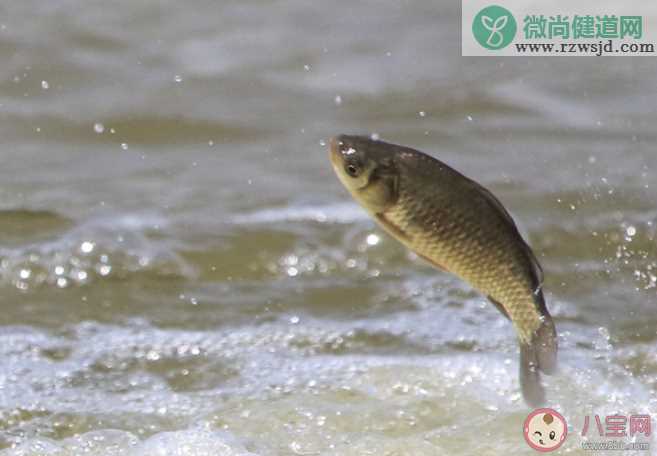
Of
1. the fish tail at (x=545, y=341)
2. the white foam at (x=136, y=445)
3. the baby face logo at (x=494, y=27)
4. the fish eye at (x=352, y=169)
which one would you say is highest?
the fish eye at (x=352, y=169)

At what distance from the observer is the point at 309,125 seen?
18.1ft

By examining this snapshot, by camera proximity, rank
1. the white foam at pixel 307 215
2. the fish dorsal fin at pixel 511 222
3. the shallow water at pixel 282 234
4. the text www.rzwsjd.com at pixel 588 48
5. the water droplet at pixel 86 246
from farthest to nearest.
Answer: the text www.rzwsjd.com at pixel 588 48 → the white foam at pixel 307 215 → the water droplet at pixel 86 246 → the shallow water at pixel 282 234 → the fish dorsal fin at pixel 511 222

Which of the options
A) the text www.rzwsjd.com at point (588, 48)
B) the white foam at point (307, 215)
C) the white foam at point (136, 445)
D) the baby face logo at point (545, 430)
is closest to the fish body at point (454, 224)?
the baby face logo at point (545, 430)

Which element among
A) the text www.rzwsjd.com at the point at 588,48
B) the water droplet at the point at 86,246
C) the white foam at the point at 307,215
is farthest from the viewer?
the text www.rzwsjd.com at the point at 588,48

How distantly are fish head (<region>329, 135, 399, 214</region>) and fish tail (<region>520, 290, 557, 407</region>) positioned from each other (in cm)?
35

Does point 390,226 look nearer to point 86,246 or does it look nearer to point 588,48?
point 86,246

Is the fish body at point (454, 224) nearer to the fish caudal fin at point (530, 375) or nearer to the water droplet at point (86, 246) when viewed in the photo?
the fish caudal fin at point (530, 375)

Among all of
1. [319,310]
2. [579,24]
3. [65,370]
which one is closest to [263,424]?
[65,370]

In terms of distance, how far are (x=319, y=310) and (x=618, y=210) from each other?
1241 millimetres

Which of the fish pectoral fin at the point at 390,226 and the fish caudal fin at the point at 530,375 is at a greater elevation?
the fish pectoral fin at the point at 390,226

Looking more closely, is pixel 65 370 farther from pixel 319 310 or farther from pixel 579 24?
pixel 579 24

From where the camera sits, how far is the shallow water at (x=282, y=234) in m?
3.23

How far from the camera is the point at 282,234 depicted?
180 inches

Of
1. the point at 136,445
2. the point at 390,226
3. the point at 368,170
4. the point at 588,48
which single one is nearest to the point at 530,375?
the point at 390,226
